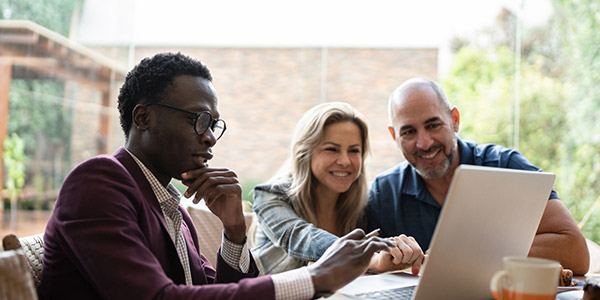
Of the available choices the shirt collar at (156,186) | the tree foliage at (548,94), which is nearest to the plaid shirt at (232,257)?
the shirt collar at (156,186)

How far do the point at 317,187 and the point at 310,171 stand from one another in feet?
0.32

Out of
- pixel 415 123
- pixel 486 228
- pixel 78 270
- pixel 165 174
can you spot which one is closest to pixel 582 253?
pixel 415 123

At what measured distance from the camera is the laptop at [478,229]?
1024 millimetres

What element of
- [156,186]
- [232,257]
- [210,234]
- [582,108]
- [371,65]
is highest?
[371,65]

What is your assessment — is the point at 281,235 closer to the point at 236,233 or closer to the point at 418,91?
the point at 236,233

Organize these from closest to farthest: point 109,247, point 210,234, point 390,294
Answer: point 109,247, point 390,294, point 210,234

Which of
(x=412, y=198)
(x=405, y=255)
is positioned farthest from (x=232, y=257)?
(x=412, y=198)

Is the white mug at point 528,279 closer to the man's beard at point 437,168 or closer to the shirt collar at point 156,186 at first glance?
the shirt collar at point 156,186

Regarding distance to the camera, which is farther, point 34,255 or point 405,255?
point 405,255

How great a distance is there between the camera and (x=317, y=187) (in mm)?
2463

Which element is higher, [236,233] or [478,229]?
[478,229]

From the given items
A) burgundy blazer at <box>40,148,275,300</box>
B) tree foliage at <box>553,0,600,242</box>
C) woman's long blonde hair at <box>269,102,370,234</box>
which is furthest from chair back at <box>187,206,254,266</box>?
tree foliage at <box>553,0,600,242</box>

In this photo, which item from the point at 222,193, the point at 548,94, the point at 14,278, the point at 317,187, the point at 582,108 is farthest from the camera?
the point at 548,94

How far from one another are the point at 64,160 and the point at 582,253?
3.50 m
